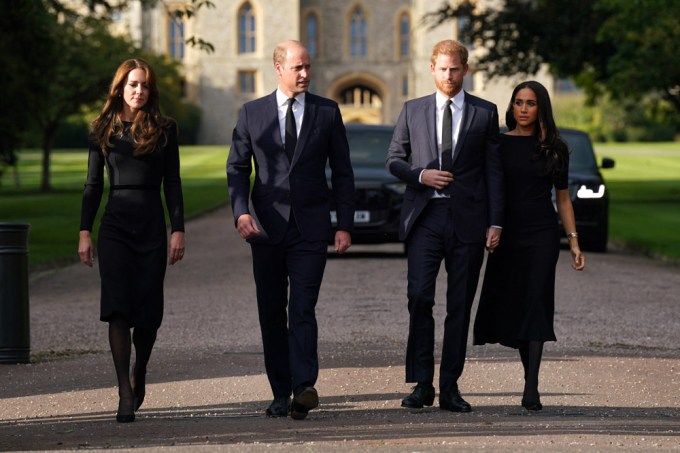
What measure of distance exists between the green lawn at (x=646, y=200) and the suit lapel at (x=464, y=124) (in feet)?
40.6

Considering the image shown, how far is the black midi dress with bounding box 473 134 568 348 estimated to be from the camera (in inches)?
311

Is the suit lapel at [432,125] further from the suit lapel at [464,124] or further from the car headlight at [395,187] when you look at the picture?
the car headlight at [395,187]

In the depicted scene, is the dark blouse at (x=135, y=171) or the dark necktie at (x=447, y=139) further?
the dark necktie at (x=447, y=139)

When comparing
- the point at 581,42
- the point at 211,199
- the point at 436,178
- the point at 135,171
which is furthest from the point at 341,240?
the point at 211,199

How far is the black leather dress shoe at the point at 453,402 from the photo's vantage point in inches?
297

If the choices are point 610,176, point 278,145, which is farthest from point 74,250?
point 610,176

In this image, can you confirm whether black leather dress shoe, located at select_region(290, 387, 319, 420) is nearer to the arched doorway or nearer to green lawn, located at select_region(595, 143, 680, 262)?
green lawn, located at select_region(595, 143, 680, 262)

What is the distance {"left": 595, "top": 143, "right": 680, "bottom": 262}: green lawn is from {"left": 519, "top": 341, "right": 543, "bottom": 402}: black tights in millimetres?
12049

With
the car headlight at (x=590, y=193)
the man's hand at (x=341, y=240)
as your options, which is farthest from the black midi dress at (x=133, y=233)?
the car headlight at (x=590, y=193)

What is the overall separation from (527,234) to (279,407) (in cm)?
162

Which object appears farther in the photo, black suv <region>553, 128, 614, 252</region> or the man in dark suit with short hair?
black suv <region>553, 128, 614, 252</region>

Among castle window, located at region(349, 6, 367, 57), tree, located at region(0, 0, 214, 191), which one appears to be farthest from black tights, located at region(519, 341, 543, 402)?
castle window, located at region(349, 6, 367, 57)

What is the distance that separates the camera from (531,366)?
7.75 metres

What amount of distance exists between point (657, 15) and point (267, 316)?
80.3 ft
